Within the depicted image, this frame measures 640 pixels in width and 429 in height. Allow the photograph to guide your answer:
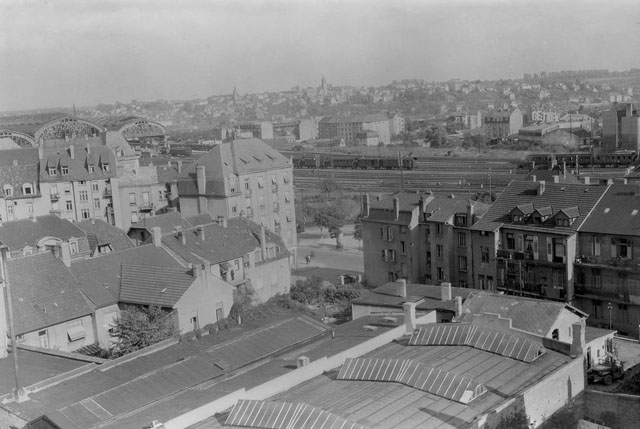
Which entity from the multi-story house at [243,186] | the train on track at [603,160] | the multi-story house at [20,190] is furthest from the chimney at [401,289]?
the train on track at [603,160]

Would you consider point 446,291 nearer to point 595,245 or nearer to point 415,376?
point 595,245

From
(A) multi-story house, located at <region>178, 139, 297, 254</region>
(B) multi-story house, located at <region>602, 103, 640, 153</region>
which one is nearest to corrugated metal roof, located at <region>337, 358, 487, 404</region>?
(A) multi-story house, located at <region>178, 139, 297, 254</region>

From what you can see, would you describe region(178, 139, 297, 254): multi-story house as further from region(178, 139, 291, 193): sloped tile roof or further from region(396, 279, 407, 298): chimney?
region(396, 279, 407, 298): chimney

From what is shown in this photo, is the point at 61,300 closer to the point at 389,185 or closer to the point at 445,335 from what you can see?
the point at 445,335

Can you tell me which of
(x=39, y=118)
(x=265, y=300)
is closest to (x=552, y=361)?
(x=265, y=300)

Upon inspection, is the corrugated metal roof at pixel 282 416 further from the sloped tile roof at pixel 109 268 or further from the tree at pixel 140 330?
the sloped tile roof at pixel 109 268

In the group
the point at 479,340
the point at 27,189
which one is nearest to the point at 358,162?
the point at 27,189
